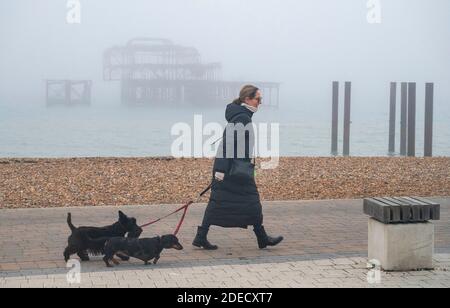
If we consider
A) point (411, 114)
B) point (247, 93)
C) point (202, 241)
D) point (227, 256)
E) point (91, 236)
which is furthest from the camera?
point (411, 114)

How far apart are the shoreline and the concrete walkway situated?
200 centimetres

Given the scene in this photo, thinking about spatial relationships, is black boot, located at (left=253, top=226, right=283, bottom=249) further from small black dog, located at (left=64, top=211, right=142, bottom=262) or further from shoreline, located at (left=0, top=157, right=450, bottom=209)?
shoreline, located at (left=0, top=157, right=450, bottom=209)

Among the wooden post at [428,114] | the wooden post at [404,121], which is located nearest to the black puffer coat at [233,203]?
the wooden post at [428,114]

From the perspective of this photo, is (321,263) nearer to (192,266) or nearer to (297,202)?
(192,266)

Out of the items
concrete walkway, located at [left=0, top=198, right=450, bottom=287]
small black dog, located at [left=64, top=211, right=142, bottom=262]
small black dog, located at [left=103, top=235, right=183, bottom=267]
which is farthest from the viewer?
A: small black dog, located at [left=64, top=211, right=142, bottom=262]

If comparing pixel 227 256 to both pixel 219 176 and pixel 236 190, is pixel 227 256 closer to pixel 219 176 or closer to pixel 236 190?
pixel 236 190

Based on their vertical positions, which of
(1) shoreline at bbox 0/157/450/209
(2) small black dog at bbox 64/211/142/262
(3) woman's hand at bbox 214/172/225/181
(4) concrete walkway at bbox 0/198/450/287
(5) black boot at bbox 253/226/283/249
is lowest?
(1) shoreline at bbox 0/157/450/209

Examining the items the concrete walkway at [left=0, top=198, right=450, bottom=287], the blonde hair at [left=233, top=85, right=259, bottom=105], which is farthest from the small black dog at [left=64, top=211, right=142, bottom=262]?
the blonde hair at [left=233, top=85, right=259, bottom=105]

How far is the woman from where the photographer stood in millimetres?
8438

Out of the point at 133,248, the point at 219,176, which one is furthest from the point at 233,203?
the point at 133,248

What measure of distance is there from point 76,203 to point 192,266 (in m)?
5.61

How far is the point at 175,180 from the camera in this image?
53.3ft

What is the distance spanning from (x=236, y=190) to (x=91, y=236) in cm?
155
